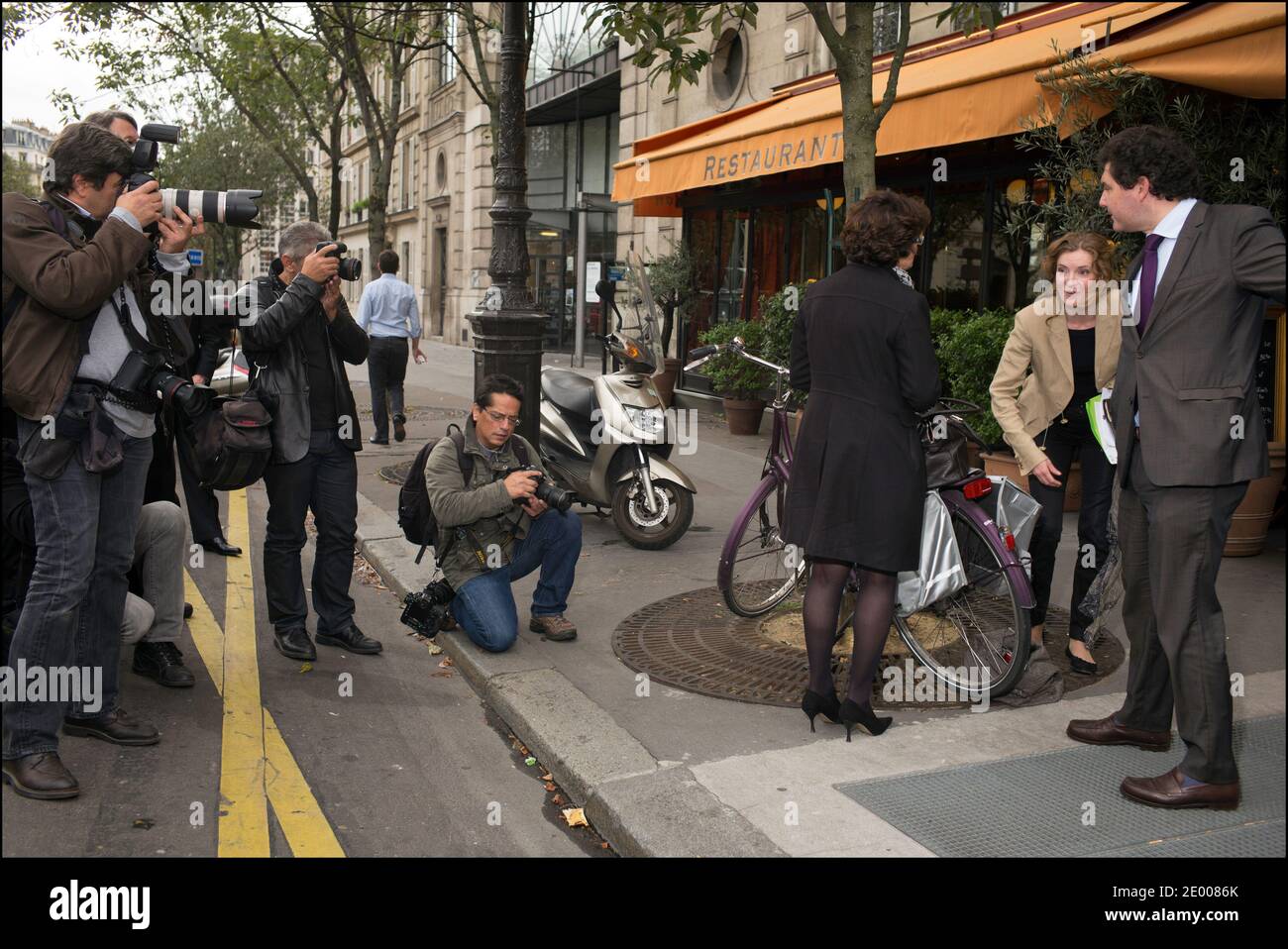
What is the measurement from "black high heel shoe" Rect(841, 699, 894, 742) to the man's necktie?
1.57 metres

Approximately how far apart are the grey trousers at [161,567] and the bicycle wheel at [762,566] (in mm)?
2319

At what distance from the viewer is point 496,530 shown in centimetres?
Result: 530

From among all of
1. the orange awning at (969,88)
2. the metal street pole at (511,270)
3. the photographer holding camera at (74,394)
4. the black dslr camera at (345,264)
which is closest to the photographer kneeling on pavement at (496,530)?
the black dslr camera at (345,264)

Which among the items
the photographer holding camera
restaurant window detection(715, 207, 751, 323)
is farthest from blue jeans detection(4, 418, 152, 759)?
restaurant window detection(715, 207, 751, 323)

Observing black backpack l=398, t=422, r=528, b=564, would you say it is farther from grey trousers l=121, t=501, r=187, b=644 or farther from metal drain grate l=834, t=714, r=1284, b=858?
metal drain grate l=834, t=714, r=1284, b=858

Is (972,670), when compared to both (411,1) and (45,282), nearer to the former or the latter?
(45,282)

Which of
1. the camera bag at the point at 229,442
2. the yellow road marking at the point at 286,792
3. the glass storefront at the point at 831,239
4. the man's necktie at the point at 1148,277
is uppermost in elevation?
the glass storefront at the point at 831,239

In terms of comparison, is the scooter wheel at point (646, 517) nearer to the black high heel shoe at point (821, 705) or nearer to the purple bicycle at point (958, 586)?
the purple bicycle at point (958, 586)

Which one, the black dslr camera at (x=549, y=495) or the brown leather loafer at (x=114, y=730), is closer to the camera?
the brown leather loafer at (x=114, y=730)

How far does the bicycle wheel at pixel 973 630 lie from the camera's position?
445 cm

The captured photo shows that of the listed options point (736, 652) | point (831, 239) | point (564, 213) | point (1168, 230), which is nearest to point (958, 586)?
point (736, 652)

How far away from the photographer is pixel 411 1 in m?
13.6

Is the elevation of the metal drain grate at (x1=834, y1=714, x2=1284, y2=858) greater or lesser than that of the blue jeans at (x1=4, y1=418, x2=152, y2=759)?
lesser

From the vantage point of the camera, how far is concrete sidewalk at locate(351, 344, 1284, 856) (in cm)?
342
